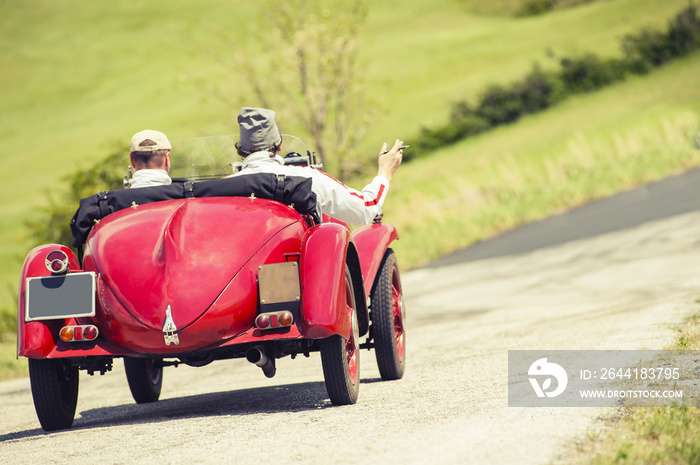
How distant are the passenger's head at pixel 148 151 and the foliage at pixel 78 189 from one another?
9.69m

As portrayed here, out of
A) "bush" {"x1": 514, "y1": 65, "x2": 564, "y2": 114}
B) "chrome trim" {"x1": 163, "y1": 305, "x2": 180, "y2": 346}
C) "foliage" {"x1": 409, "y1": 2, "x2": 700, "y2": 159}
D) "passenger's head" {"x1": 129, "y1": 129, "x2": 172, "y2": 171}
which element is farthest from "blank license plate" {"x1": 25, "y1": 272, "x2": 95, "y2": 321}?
"bush" {"x1": 514, "y1": 65, "x2": 564, "y2": 114}

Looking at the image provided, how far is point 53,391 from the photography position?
571cm

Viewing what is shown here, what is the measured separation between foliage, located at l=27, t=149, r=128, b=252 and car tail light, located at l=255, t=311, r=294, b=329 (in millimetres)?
11037

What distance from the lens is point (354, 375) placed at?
5848mm

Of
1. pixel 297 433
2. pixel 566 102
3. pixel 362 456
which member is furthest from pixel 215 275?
pixel 566 102

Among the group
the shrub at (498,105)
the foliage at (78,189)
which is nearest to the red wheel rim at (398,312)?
the foliage at (78,189)

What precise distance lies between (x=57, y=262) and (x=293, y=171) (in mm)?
1627

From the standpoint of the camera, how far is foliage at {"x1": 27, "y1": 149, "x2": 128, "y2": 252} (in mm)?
15797

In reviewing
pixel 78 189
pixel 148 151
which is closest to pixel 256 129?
pixel 148 151

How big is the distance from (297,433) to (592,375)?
1988 mm

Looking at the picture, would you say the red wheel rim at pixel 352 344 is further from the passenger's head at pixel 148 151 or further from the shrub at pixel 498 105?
the shrub at pixel 498 105

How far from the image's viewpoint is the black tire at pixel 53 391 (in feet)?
18.5

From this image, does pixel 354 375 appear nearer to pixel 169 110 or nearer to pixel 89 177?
pixel 89 177

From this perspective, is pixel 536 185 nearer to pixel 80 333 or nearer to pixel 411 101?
pixel 80 333
